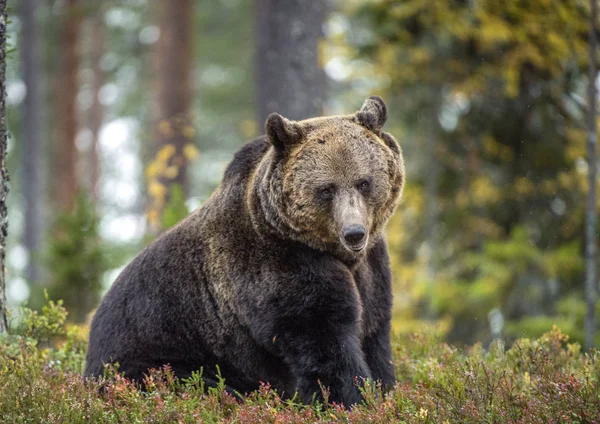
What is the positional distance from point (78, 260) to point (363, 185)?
6.05 meters

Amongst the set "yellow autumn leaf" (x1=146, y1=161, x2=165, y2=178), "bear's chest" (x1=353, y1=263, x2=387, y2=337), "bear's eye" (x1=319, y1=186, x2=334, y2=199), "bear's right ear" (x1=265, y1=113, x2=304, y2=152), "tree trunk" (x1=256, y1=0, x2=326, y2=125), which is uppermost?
"tree trunk" (x1=256, y1=0, x2=326, y2=125)

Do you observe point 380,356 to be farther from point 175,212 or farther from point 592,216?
point 175,212

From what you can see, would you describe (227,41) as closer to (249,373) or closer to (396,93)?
(396,93)

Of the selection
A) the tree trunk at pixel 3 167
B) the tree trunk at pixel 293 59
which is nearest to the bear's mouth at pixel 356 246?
the tree trunk at pixel 3 167

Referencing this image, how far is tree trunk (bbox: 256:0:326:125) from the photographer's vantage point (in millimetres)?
10188

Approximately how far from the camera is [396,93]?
1285 cm

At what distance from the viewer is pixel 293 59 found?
10250 mm

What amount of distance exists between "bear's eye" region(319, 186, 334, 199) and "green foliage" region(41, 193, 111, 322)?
18.9ft

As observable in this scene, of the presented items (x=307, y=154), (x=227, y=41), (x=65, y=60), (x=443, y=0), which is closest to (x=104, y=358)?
(x=307, y=154)

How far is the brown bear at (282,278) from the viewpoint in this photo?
4.97 metres

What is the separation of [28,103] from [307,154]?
1654 cm

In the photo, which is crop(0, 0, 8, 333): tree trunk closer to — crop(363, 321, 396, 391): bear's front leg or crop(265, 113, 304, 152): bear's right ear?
crop(265, 113, 304, 152): bear's right ear

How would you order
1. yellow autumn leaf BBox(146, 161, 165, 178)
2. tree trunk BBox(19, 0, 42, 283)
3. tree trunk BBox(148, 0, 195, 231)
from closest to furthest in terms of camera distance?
yellow autumn leaf BBox(146, 161, 165, 178) < tree trunk BBox(148, 0, 195, 231) < tree trunk BBox(19, 0, 42, 283)

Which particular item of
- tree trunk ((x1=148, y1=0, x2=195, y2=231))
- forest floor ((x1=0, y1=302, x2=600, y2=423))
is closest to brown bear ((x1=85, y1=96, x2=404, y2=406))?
forest floor ((x1=0, y1=302, x2=600, y2=423))
